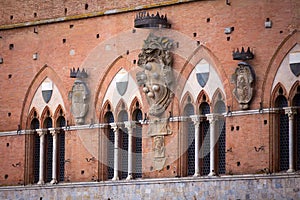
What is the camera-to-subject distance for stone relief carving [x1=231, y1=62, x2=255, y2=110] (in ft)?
139

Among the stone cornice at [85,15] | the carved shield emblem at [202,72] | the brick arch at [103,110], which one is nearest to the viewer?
the carved shield emblem at [202,72]

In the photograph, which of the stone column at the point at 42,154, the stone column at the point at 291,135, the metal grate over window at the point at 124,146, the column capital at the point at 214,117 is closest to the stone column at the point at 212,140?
the column capital at the point at 214,117

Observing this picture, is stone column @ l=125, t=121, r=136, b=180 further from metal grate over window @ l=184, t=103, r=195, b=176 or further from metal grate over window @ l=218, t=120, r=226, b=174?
metal grate over window @ l=218, t=120, r=226, b=174

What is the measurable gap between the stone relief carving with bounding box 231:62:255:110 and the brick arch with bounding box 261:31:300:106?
412 mm

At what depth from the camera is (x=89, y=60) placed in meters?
47.2

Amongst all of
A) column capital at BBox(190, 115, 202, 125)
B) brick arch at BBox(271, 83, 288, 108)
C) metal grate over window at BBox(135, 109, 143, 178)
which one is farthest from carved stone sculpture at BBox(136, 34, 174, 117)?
brick arch at BBox(271, 83, 288, 108)

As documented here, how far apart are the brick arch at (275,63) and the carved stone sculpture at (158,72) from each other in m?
3.65

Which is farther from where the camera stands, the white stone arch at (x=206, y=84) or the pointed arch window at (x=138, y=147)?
the pointed arch window at (x=138, y=147)

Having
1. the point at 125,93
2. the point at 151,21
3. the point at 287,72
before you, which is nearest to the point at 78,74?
the point at 125,93

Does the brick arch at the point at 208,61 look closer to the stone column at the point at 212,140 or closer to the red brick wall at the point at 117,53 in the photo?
the red brick wall at the point at 117,53

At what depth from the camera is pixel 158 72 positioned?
4478 centimetres

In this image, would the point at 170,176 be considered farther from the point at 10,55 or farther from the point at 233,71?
the point at 10,55

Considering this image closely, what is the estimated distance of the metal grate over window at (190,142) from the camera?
44.4m

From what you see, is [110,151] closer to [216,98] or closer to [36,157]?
[36,157]
